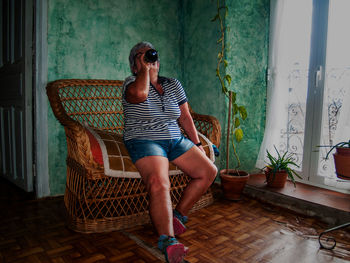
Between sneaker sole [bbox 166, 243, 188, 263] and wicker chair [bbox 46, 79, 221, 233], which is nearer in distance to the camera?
sneaker sole [bbox 166, 243, 188, 263]

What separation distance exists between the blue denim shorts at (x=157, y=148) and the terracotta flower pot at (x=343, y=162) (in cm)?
83

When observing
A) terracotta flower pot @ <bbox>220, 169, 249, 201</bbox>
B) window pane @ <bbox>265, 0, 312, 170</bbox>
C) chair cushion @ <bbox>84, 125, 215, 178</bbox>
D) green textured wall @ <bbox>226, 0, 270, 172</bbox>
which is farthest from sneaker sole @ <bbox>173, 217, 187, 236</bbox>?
window pane @ <bbox>265, 0, 312, 170</bbox>

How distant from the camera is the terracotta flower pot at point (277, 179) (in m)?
2.16

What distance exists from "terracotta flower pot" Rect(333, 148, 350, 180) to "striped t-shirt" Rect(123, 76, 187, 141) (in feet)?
2.96

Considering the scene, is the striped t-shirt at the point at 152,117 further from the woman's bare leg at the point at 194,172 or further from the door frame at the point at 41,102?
the door frame at the point at 41,102

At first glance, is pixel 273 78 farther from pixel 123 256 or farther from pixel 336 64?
pixel 123 256

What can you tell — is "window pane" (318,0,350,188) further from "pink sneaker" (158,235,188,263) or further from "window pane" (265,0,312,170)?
"pink sneaker" (158,235,188,263)

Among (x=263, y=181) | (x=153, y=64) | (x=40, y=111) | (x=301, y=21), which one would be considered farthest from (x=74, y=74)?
(x=301, y=21)

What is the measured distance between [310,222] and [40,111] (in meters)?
2.02

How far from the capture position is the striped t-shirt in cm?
141

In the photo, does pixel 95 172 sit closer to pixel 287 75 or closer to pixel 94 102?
pixel 94 102

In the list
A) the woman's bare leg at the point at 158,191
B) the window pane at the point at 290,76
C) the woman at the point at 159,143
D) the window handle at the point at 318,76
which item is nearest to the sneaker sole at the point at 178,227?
the woman at the point at 159,143

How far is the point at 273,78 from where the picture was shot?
8.21 ft

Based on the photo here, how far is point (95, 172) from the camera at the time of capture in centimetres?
145
